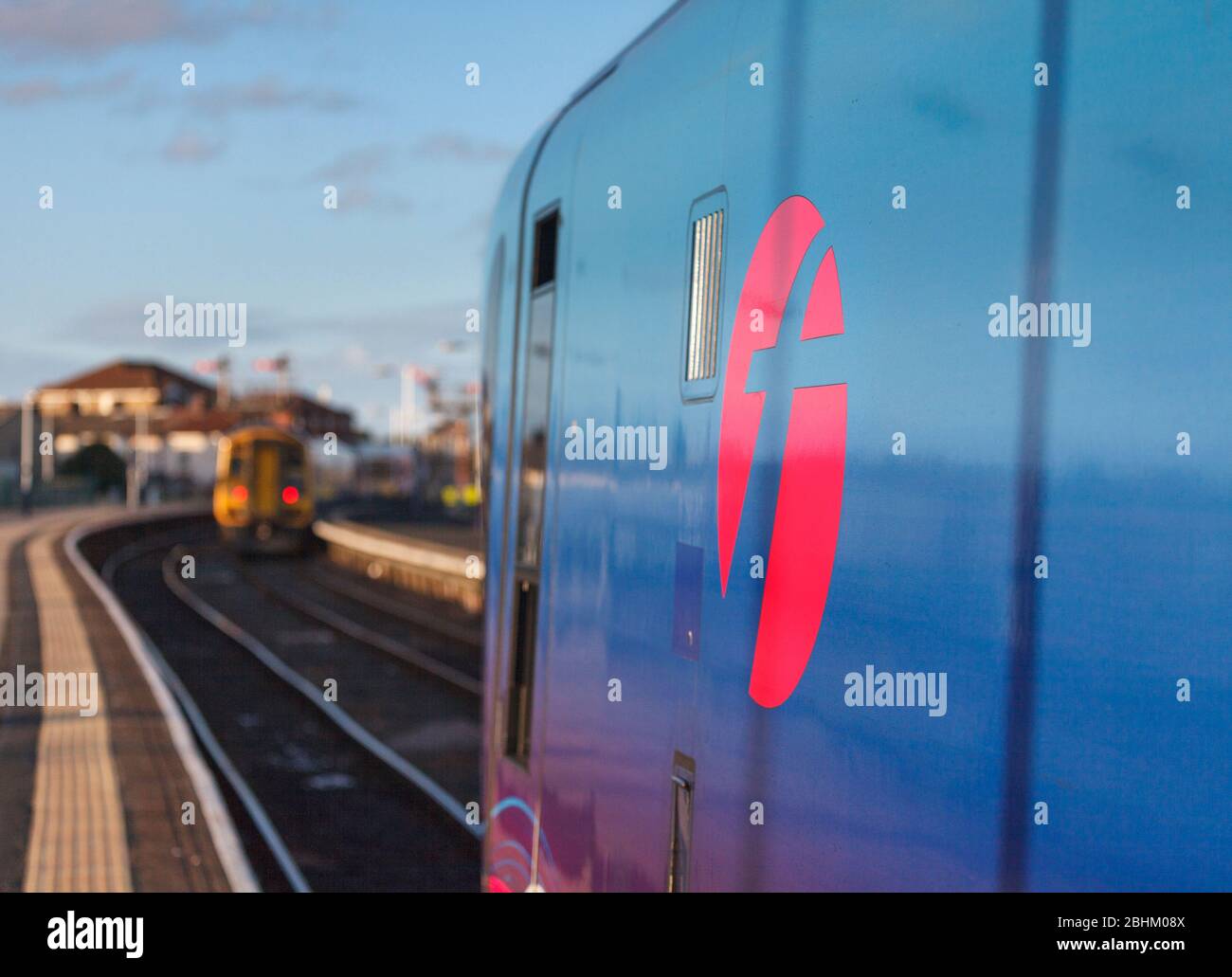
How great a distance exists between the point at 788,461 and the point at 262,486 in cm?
4459

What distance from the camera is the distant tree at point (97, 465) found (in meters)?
96.6

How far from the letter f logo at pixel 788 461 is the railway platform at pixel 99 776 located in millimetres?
7143

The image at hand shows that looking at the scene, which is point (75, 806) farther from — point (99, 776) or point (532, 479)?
point (532, 479)

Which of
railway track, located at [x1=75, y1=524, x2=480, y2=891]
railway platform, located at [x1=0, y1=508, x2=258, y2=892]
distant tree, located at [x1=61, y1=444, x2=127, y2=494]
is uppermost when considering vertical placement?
distant tree, located at [x1=61, y1=444, x2=127, y2=494]

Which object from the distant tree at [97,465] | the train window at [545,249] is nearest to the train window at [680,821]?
the train window at [545,249]

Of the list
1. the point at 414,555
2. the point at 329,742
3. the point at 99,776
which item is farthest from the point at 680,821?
the point at 414,555

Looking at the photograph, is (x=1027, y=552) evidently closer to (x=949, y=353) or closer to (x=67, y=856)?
(x=949, y=353)

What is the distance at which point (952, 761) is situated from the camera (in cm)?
283
